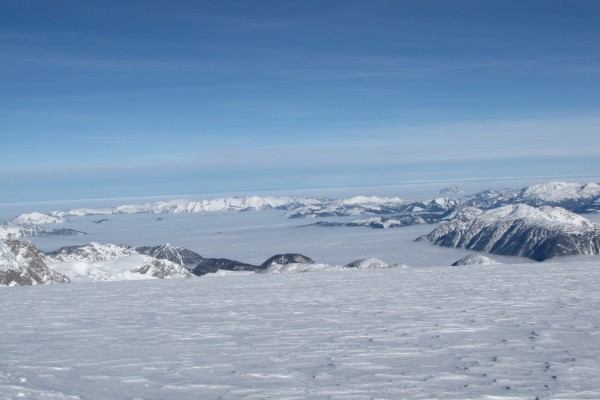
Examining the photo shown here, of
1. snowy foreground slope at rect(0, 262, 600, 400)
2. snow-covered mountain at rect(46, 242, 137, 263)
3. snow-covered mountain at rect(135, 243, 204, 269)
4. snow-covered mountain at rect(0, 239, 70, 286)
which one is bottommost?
snow-covered mountain at rect(135, 243, 204, 269)

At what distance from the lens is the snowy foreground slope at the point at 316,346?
28.7 ft

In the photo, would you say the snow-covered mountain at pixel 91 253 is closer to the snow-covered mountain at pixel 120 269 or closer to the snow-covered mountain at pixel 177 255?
the snow-covered mountain at pixel 177 255

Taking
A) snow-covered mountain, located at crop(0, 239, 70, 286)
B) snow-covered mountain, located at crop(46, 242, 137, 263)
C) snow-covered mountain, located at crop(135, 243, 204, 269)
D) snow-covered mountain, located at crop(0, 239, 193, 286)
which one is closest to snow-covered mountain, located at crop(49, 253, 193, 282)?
snow-covered mountain, located at crop(0, 239, 193, 286)

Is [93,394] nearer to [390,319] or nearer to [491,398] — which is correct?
[491,398]

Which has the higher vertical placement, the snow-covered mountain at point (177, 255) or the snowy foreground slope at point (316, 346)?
the snowy foreground slope at point (316, 346)

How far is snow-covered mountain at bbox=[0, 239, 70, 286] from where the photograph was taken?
70688 millimetres

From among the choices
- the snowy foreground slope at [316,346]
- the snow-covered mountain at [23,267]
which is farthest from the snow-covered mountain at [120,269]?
the snowy foreground slope at [316,346]

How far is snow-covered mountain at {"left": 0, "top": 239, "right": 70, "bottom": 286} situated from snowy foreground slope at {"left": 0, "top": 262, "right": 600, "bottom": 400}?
53.4 m

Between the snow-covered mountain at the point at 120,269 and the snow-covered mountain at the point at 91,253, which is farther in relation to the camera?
the snow-covered mountain at the point at 91,253

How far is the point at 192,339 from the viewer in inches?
529

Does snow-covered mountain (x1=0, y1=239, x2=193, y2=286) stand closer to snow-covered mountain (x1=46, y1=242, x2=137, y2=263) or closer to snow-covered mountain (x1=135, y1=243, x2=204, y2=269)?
snow-covered mountain (x1=46, y1=242, x2=137, y2=263)

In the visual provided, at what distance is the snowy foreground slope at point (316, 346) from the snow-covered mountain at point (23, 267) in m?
53.4

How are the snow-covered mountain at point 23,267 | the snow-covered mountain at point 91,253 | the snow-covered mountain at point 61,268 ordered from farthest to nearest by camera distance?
the snow-covered mountain at point 91,253, the snow-covered mountain at point 61,268, the snow-covered mountain at point 23,267

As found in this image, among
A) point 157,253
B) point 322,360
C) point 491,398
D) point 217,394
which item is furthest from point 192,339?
point 157,253
